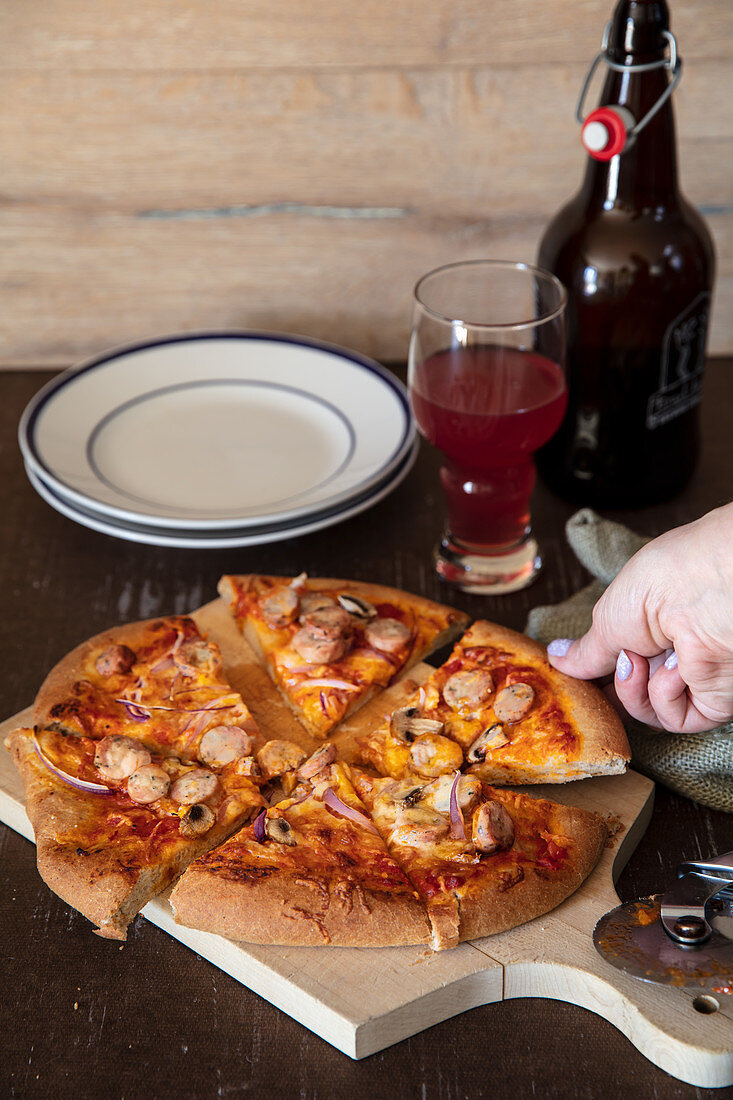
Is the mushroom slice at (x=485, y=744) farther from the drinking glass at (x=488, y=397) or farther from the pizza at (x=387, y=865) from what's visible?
the drinking glass at (x=488, y=397)

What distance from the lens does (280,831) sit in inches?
44.1

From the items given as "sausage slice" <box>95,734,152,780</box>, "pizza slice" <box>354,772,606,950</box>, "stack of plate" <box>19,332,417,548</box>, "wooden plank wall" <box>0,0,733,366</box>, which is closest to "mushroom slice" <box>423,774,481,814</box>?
"pizza slice" <box>354,772,606,950</box>

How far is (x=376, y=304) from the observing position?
2176 mm

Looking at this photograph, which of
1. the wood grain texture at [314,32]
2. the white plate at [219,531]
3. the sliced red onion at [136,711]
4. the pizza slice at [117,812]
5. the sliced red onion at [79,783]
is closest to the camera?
the pizza slice at [117,812]

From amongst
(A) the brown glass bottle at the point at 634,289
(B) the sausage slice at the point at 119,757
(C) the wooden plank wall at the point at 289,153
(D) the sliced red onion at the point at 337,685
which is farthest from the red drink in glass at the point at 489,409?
(C) the wooden plank wall at the point at 289,153

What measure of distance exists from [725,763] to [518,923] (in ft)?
1.12

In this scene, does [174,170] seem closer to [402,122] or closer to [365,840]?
[402,122]

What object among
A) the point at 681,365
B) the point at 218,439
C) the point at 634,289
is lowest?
the point at 218,439

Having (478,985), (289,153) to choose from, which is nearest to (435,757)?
(478,985)

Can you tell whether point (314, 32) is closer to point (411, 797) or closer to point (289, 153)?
point (289, 153)

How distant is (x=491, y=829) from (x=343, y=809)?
0.16 meters

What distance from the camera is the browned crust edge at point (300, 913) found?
1.02 m

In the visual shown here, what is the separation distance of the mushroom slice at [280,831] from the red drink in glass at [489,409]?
599mm

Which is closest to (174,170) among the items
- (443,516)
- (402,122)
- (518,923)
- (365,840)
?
(402,122)
